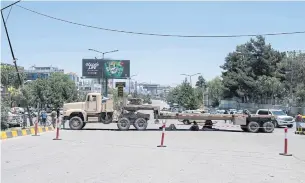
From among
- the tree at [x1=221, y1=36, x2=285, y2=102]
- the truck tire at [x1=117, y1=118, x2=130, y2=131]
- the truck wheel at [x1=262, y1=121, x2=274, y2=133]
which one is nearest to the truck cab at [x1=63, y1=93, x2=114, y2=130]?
the truck tire at [x1=117, y1=118, x2=130, y2=131]

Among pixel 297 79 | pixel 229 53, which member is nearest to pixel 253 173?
pixel 297 79

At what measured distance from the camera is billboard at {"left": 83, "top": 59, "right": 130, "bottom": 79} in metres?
82.3

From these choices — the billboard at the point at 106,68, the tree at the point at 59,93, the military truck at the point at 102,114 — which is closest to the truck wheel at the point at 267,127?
the military truck at the point at 102,114

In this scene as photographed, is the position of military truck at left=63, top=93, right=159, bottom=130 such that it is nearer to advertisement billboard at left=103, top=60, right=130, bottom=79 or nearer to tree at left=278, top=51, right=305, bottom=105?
tree at left=278, top=51, right=305, bottom=105

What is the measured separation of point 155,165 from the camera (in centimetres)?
1191

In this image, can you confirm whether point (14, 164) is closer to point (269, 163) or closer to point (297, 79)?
point (269, 163)

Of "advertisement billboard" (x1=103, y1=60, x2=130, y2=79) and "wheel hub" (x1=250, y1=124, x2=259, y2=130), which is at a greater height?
"advertisement billboard" (x1=103, y1=60, x2=130, y2=79)

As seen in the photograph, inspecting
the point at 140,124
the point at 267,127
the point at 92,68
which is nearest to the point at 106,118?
the point at 140,124

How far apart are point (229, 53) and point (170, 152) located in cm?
7481

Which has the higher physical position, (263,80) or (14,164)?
(263,80)

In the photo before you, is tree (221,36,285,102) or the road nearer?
the road

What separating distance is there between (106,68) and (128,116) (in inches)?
2045

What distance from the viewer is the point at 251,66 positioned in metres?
79.2

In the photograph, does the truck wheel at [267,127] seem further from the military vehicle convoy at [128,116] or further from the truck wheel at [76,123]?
the truck wheel at [76,123]
